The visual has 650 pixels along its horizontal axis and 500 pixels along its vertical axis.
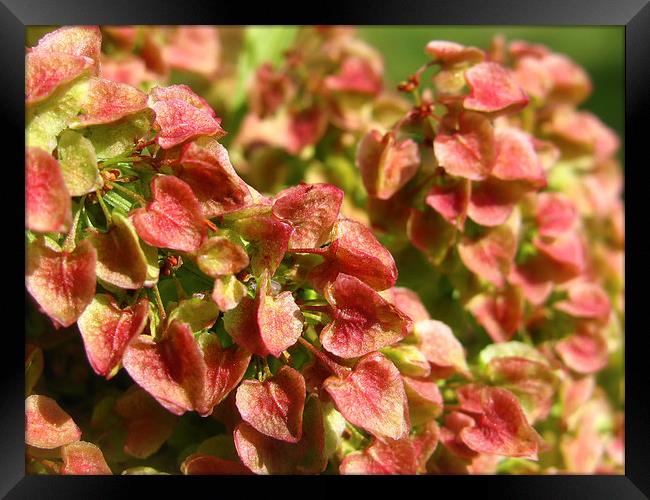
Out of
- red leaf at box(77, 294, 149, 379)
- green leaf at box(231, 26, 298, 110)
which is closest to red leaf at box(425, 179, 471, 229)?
red leaf at box(77, 294, 149, 379)

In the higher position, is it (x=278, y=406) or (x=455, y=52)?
(x=455, y=52)

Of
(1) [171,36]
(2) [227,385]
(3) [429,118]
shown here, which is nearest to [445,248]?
(3) [429,118]

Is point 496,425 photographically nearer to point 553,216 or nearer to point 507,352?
point 507,352

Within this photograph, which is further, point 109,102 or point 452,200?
point 452,200

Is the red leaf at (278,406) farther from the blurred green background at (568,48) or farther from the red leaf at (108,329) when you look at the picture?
the blurred green background at (568,48)

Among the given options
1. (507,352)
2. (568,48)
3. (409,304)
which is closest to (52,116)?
(409,304)

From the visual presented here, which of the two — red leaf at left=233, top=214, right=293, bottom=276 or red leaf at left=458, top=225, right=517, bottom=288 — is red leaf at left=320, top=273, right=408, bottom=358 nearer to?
red leaf at left=233, top=214, right=293, bottom=276
